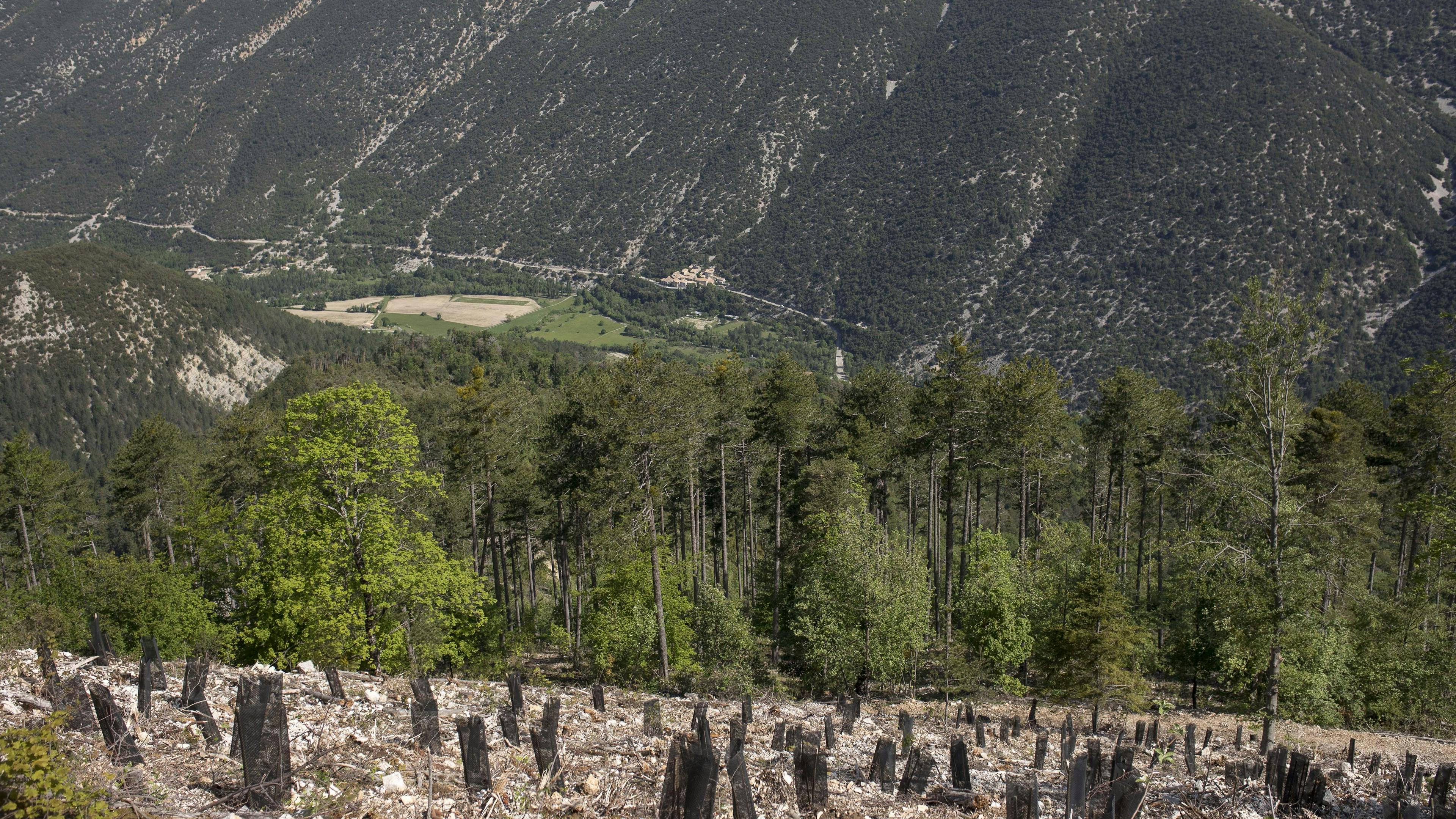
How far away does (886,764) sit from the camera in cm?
912

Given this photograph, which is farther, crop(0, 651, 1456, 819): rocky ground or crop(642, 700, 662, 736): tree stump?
crop(642, 700, 662, 736): tree stump

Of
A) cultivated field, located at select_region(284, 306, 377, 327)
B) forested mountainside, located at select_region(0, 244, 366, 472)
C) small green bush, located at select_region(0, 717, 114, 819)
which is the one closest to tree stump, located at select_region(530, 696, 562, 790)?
small green bush, located at select_region(0, 717, 114, 819)

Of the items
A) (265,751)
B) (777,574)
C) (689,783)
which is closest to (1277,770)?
(689,783)

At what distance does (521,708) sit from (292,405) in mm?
11485

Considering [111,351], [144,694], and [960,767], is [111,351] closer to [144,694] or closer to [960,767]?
[144,694]

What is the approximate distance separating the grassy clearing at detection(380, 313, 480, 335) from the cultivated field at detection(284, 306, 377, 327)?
438 centimetres

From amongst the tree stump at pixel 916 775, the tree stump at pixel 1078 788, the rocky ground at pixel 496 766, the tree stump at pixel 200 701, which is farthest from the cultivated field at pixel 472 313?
the tree stump at pixel 1078 788

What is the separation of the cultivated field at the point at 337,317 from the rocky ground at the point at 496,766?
176m

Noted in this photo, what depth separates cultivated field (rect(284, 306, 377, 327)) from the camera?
17425cm

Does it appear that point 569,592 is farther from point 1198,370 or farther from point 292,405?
point 1198,370

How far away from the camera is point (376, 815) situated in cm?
658

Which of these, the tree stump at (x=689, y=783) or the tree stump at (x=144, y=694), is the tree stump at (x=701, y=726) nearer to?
the tree stump at (x=689, y=783)

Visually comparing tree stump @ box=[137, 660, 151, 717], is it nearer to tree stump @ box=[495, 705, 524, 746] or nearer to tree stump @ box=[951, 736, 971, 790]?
tree stump @ box=[495, 705, 524, 746]

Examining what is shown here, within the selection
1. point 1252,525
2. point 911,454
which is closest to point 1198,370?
point 911,454
